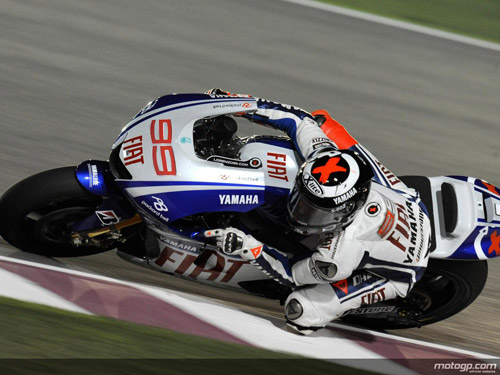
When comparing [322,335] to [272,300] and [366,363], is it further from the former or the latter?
[272,300]

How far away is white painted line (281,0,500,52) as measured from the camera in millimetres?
8055

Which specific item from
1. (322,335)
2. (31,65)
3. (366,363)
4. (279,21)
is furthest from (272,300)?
(279,21)

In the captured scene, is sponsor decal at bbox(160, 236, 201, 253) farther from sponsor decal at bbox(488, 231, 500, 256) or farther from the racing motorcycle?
sponsor decal at bbox(488, 231, 500, 256)

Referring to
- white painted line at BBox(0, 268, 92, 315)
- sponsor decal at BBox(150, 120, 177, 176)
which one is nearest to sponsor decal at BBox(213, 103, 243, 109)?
sponsor decal at BBox(150, 120, 177, 176)

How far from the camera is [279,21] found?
7.70 meters

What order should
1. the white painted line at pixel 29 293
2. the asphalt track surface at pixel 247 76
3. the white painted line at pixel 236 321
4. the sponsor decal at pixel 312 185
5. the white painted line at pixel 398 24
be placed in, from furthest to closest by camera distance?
the white painted line at pixel 398 24 → the asphalt track surface at pixel 247 76 → the white painted line at pixel 236 321 → the white painted line at pixel 29 293 → the sponsor decal at pixel 312 185

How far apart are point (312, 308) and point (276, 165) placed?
0.91 metres

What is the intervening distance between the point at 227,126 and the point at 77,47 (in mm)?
3050

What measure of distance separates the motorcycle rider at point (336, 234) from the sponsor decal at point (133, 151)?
56cm

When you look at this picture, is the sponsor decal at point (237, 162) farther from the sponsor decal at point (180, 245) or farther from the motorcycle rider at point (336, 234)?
the sponsor decal at point (180, 245)

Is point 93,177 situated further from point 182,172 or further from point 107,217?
point 182,172

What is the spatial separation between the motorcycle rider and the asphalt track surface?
1.17 metres

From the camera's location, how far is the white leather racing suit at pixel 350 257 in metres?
4.12

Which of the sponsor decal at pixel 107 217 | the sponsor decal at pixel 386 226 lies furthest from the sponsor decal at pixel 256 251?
the sponsor decal at pixel 107 217
